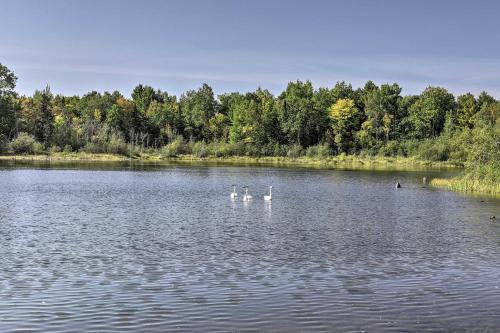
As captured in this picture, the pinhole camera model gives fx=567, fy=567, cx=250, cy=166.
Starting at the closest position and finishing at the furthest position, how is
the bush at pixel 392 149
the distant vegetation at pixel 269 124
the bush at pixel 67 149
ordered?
1. the bush at pixel 67 149
2. the distant vegetation at pixel 269 124
3. the bush at pixel 392 149

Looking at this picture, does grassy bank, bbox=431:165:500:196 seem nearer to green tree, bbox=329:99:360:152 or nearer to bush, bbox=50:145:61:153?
green tree, bbox=329:99:360:152

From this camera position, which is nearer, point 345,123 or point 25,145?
point 25,145

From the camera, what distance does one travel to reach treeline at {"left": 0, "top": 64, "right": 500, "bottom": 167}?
441 feet

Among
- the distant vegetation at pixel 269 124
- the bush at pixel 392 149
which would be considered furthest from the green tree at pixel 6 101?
the bush at pixel 392 149

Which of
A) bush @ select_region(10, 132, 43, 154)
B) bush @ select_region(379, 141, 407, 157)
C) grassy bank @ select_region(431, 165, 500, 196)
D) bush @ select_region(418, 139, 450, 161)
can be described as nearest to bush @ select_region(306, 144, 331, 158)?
bush @ select_region(379, 141, 407, 157)

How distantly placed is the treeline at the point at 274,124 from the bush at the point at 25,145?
0.82ft

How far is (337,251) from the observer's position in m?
23.6

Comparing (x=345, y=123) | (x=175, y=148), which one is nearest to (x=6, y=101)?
(x=175, y=148)

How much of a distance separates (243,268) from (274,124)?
135 meters

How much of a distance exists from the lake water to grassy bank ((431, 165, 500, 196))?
569 inches

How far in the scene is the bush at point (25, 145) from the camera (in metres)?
121

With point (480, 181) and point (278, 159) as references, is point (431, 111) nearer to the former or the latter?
point (278, 159)

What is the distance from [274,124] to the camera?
153625 mm

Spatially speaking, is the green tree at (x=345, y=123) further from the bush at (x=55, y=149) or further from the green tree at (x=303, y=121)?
the bush at (x=55, y=149)
